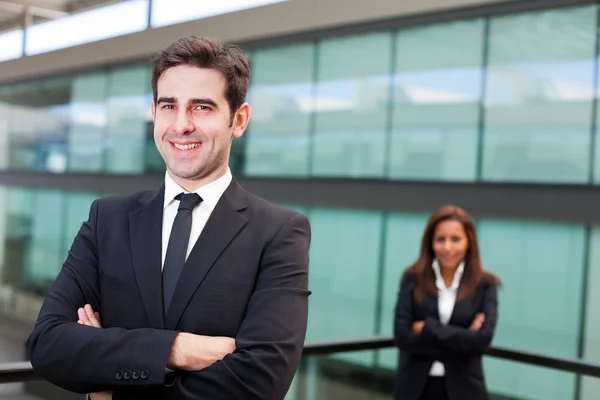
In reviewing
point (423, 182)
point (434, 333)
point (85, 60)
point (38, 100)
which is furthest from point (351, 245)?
point (38, 100)

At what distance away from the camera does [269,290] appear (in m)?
2.07

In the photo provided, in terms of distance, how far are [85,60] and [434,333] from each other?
50.8ft

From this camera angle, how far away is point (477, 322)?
14.1 feet

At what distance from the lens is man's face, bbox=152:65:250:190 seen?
2051mm

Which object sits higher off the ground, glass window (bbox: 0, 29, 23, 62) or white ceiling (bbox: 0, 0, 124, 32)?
white ceiling (bbox: 0, 0, 124, 32)

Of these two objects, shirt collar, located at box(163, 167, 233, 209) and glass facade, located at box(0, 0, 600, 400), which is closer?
shirt collar, located at box(163, 167, 233, 209)

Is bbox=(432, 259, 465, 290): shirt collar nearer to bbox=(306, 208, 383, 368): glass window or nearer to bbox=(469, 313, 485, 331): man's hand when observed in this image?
bbox=(469, 313, 485, 331): man's hand

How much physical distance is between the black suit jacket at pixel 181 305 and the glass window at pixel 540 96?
820 centimetres

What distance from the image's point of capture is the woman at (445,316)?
4117 millimetres

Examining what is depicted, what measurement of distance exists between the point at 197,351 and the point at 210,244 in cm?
31

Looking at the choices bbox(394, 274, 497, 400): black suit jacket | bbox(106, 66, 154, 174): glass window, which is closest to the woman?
bbox(394, 274, 497, 400): black suit jacket

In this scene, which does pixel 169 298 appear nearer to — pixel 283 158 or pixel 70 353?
pixel 70 353

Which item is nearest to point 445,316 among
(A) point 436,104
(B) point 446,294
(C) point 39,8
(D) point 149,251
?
(B) point 446,294

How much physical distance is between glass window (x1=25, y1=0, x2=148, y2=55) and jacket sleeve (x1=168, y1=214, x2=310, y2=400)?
14.7m
